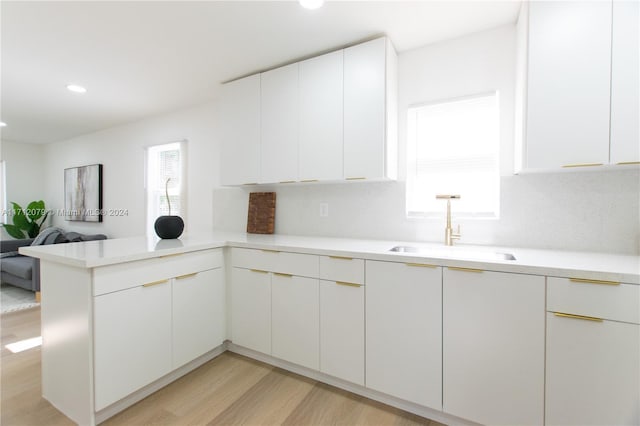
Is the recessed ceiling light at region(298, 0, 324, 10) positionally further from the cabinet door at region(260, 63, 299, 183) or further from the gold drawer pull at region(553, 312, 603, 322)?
the gold drawer pull at region(553, 312, 603, 322)

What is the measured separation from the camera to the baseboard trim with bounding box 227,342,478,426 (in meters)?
1.61

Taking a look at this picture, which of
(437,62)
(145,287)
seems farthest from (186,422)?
(437,62)

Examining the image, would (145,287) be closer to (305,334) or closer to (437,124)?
(305,334)

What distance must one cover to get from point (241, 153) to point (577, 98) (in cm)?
243

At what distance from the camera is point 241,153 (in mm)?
2719

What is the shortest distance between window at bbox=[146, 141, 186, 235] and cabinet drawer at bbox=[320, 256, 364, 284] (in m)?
2.61

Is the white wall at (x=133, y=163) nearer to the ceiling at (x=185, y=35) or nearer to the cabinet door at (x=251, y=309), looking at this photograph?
the ceiling at (x=185, y=35)

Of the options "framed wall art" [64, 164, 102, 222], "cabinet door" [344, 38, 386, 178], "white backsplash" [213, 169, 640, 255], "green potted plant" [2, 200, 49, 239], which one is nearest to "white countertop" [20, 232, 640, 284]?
"white backsplash" [213, 169, 640, 255]

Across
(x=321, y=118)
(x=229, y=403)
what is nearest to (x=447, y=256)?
(x=321, y=118)

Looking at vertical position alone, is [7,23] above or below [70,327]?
above

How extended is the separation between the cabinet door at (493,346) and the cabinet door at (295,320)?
0.81 metres

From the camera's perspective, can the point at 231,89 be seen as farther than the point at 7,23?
Yes

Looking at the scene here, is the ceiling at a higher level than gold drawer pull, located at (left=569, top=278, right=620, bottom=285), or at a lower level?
higher

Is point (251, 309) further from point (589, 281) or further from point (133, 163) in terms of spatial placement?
point (133, 163)
